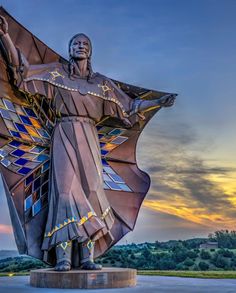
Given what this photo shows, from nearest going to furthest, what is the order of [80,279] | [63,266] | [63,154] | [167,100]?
[80,279], [63,266], [63,154], [167,100]

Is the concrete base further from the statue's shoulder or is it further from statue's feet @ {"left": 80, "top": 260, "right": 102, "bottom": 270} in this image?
the statue's shoulder

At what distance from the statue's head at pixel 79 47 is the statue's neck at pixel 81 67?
12 cm

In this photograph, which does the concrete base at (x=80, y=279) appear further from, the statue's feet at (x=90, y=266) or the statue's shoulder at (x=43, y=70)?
the statue's shoulder at (x=43, y=70)

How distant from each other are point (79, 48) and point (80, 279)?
5722 mm

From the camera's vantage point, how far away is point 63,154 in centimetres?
1120

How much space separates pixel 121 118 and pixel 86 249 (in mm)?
3736

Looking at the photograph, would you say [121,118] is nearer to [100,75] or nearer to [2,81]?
[100,75]

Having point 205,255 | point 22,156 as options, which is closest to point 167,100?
point 22,156

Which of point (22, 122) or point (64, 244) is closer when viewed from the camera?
point (64, 244)

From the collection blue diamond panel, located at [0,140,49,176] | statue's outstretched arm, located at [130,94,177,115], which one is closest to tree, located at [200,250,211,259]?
statue's outstretched arm, located at [130,94,177,115]

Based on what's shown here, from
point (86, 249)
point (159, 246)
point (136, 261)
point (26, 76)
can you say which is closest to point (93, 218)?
point (86, 249)

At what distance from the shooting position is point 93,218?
10.6 metres

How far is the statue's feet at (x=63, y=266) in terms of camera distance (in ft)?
32.9

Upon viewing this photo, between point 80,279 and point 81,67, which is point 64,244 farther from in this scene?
point 81,67
